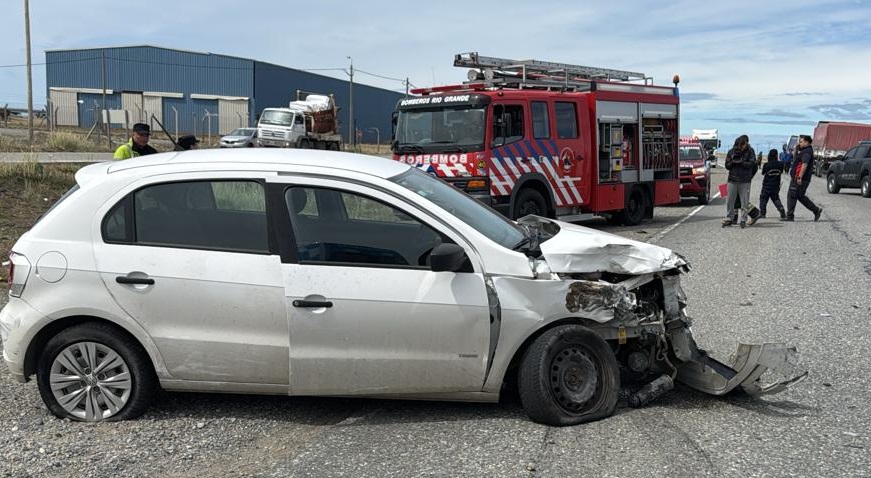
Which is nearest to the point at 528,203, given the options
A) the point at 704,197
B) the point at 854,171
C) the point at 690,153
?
the point at 704,197

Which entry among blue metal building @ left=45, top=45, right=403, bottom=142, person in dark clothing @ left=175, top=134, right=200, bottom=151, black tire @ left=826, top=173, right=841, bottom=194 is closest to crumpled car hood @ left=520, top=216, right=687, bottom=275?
person in dark clothing @ left=175, top=134, right=200, bottom=151

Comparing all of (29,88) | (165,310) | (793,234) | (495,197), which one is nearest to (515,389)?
(165,310)

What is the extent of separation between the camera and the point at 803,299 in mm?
8211

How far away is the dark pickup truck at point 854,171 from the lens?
2594 centimetres

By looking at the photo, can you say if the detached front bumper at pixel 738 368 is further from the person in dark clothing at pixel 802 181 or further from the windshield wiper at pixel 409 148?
the person in dark clothing at pixel 802 181

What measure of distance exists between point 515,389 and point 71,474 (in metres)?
2.55

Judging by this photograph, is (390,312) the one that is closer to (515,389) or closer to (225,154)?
(515,389)

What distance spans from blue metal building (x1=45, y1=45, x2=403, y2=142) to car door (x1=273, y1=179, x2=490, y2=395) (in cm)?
5790

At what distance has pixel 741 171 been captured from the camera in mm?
15242

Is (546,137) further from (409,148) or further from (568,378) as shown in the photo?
(568,378)

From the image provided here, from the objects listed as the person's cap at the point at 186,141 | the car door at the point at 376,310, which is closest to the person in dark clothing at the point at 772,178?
the person's cap at the point at 186,141

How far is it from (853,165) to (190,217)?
27442 millimetres

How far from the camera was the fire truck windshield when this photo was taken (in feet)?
42.1

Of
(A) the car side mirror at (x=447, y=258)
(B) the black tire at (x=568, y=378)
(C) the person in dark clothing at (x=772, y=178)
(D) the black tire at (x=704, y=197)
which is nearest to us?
(A) the car side mirror at (x=447, y=258)
